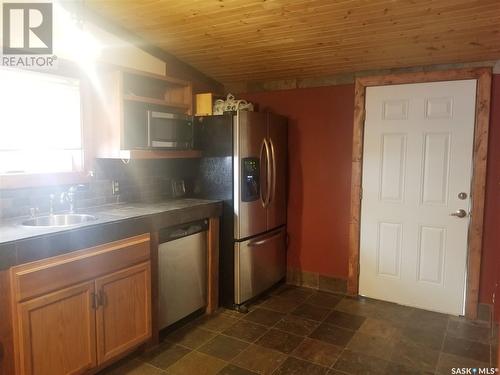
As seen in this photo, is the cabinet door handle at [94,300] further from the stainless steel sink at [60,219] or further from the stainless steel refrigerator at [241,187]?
the stainless steel refrigerator at [241,187]

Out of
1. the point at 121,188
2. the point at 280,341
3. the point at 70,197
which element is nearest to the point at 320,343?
the point at 280,341

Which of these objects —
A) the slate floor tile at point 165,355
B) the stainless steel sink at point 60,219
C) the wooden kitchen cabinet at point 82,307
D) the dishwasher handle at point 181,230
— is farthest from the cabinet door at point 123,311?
the stainless steel sink at point 60,219

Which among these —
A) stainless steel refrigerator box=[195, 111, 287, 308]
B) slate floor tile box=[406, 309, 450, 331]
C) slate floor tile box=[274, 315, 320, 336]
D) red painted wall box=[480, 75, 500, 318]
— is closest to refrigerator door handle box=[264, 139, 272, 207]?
stainless steel refrigerator box=[195, 111, 287, 308]

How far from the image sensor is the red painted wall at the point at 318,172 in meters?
3.61

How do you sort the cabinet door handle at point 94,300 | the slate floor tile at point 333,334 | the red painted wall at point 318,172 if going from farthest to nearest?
the red painted wall at point 318,172 < the slate floor tile at point 333,334 < the cabinet door handle at point 94,300

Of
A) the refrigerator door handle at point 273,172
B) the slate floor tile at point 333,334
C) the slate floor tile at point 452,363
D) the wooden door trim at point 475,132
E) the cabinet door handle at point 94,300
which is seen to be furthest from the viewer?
the refrigerator door handle at point 273,172

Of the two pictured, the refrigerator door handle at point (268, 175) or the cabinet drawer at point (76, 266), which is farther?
the refrigerator door handle at point (268, 175)

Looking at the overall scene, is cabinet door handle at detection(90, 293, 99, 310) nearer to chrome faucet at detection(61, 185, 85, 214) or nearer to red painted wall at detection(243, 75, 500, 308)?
chrome faucet at detection(61, 185, 85, 214)

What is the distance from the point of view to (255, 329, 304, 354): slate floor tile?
2672mm

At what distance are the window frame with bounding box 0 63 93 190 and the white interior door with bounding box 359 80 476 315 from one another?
2346 mm

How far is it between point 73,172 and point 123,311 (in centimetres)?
105

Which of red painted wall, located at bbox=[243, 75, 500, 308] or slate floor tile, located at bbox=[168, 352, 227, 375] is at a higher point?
red painted wall, located at bbox=[243, 75, 500, 308]

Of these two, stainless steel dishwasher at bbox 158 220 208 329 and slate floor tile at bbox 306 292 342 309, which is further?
slate floor tile at bbox 306 292 342 309

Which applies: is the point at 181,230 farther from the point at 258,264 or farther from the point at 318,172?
the point at 318,172
